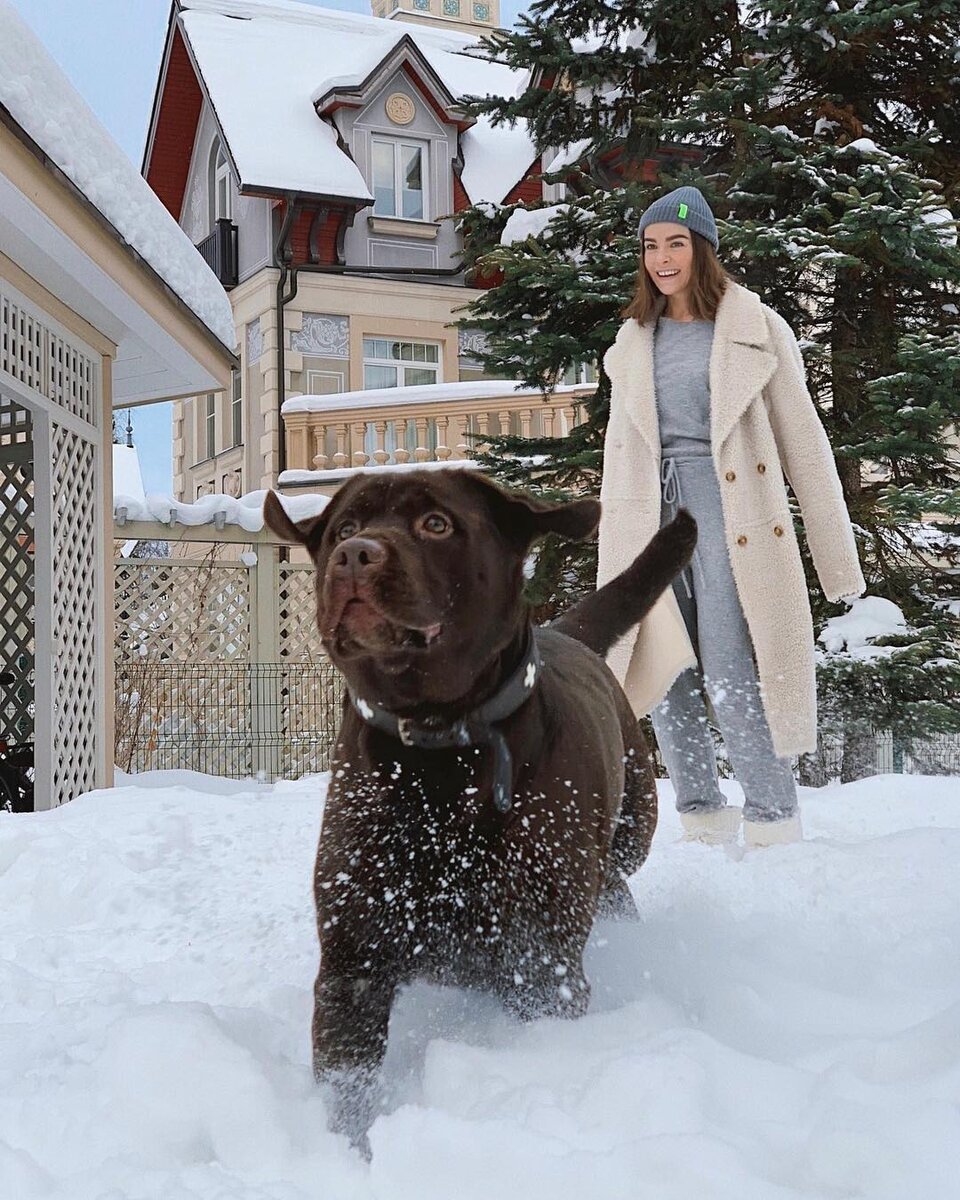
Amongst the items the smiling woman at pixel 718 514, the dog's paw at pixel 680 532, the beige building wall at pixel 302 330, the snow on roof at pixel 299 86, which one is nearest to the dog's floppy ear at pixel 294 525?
the dog's paw at pixel 680 532

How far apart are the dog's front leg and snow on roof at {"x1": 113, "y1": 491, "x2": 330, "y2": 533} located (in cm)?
756

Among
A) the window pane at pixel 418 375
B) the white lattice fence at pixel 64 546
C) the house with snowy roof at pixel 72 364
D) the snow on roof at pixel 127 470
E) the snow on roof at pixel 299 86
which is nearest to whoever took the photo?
the house with snowy roof at pixel 72 364

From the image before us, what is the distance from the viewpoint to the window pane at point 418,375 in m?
15.4

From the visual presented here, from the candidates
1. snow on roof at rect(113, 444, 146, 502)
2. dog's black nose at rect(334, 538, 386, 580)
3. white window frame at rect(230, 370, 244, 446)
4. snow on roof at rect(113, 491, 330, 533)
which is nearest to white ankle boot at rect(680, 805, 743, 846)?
dog's black nose at rect(334, 538, 386, 580)

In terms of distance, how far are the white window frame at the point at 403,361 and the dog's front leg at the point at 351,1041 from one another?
13.8 meters

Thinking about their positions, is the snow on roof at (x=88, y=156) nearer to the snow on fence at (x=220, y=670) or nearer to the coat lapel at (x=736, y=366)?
the coat lapel at (x=736, y=366)

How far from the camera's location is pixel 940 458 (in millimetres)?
6719

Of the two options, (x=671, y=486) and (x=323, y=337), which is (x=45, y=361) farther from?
(x=323, y=337)

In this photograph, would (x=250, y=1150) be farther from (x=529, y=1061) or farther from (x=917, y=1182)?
(x=917, y=1182)

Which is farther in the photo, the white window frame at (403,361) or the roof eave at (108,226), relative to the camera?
the white window frame at (403,361)

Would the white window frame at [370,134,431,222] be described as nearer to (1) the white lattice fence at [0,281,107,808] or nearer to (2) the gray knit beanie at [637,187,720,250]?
(1) the white lattice fence at [0,281,107,808]

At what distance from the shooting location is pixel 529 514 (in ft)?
6.39

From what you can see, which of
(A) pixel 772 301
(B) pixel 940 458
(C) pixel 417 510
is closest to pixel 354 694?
(C) pixel 417 510

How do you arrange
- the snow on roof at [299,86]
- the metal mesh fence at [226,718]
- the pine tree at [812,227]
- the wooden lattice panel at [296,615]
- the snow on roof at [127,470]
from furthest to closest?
the snow on roof at [127,470], the snow on roof at [299,86], the wooden lattice panel at [296,615], the metal mesh fence at [226,718], the pine tree at [812,227]
